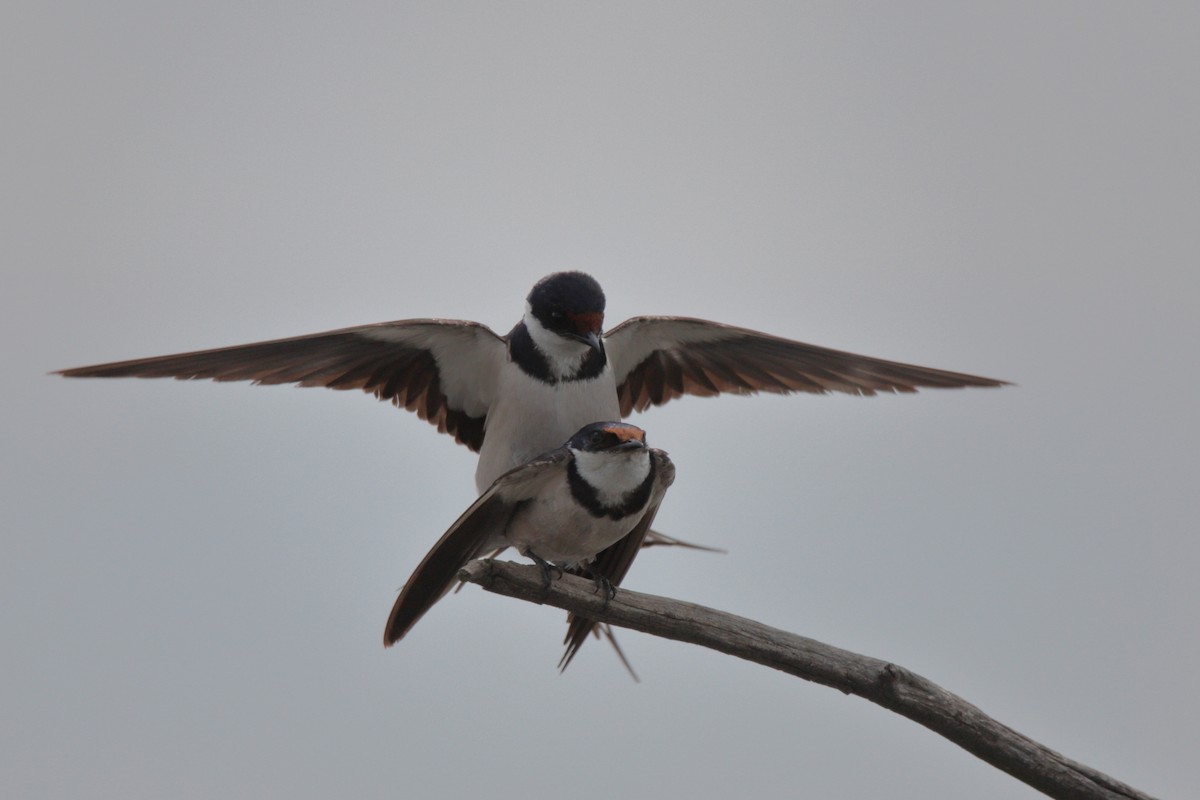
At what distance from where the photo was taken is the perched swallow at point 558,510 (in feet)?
10.7

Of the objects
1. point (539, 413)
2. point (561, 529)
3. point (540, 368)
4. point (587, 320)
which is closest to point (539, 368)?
point (540, 368)

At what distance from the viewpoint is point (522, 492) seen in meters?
3.34

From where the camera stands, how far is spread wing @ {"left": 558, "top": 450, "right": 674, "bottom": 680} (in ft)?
11.2

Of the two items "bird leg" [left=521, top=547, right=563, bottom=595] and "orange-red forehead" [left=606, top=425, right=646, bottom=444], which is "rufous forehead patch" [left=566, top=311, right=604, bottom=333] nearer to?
"orange-red forehead" [left=606, top=425, right=646, bottom=444]

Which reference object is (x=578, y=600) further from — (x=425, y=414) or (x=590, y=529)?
(x=425, y=414)

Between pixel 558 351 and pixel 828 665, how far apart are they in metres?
1.16

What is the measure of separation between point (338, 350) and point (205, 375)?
1.33 feet

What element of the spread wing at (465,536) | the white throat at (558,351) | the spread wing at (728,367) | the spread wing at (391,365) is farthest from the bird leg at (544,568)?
the spread wing at (728,367)

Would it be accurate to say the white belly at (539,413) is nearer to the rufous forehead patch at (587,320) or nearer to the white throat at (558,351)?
the white throat at (558,351)

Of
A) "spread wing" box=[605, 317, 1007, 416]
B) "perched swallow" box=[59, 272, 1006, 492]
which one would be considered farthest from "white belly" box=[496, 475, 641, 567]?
"spread wing" box=[605, 317, 1007, 416]

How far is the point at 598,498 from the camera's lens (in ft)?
10.7

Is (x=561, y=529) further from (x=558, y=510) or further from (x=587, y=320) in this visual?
(x=587, y=320)

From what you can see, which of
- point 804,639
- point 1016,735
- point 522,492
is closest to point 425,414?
point 522,492

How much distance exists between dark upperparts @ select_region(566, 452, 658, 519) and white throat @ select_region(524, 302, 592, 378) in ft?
1.65
